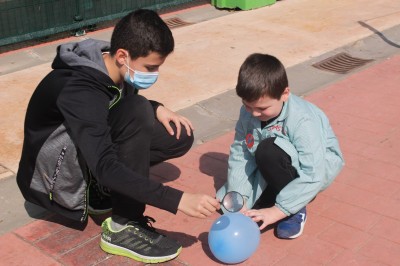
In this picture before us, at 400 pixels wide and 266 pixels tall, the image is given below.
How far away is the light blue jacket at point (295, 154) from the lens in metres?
3.42

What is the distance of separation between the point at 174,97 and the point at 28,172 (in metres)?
2.27

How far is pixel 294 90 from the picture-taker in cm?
570

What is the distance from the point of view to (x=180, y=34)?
7348 mm

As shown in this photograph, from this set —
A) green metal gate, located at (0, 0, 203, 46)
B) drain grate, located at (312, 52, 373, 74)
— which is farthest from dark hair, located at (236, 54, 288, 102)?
green metal gate, located at (0, 0, 203, 46)

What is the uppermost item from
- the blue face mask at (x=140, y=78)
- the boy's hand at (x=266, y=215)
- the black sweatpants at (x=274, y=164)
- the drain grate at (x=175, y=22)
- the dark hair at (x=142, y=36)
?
the dark hair at (x=142, y=36)

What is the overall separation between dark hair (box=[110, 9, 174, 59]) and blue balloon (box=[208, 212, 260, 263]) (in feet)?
2.91

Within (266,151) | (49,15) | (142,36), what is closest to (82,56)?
(142,36)

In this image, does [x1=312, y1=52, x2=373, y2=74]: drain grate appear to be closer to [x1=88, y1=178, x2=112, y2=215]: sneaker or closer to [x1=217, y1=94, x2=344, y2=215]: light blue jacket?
[x1=217, y1=94, x2=344, y2=215]: light blue jacket

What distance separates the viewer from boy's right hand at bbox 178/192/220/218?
9.21ft

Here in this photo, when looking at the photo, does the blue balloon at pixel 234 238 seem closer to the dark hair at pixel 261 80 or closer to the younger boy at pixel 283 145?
the younger boy at pixel 283 145

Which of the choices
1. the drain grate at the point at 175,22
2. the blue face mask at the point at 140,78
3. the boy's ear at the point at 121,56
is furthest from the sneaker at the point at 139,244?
the drain grate at the point at 175,22

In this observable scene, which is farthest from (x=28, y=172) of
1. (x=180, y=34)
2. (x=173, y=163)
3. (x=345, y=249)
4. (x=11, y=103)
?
(x=180, y=34)

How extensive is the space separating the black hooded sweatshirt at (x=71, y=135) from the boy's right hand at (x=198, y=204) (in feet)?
0.46

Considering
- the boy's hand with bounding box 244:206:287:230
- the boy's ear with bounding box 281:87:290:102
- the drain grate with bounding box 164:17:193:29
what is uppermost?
the boy's ear with bounding box 281:87:290:102
